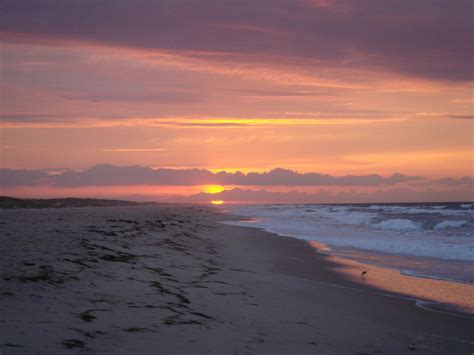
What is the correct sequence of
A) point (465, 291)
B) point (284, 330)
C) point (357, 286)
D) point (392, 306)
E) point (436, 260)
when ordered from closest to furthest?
point (284, 330)
point (392, 306)
point (465, 291)
point (357, 286)
point (436, 260)

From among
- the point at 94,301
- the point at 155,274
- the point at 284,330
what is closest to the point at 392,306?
the point at 284,330

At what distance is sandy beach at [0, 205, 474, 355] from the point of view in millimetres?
5266

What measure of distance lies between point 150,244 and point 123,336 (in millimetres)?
9034

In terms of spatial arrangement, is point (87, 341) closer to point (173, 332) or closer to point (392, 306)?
point (173, 332)

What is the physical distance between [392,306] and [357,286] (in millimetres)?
2092

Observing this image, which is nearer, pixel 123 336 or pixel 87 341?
pixel 87 341

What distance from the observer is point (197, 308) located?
689 centimetres

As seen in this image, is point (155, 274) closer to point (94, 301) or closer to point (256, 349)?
point (94, 301)

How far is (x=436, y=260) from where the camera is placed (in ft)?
49.6

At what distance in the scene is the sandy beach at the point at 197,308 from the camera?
527cm

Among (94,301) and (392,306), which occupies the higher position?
(94,301)

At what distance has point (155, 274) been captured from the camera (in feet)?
30.2

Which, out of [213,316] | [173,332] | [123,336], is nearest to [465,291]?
[213,316]

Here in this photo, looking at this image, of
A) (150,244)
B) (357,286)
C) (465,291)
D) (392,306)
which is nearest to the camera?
(392,306)
